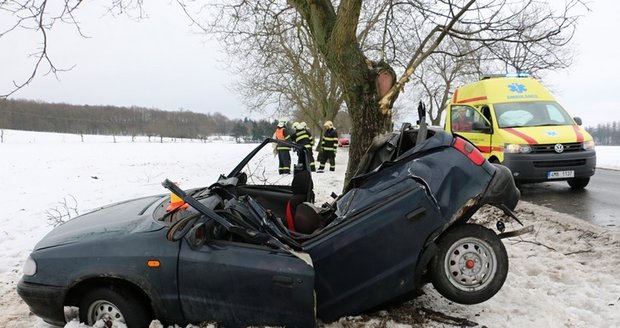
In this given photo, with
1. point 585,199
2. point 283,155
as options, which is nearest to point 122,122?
point 283,155

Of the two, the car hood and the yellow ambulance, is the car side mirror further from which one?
the yellow ambulance

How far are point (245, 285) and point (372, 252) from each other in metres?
0.91

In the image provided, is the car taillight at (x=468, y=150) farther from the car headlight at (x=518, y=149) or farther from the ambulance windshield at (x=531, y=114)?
the ambulance windshield at (x=531, y=114)

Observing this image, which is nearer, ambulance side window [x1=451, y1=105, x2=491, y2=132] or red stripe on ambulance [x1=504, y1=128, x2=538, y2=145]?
red stripe on ambulance [x1=504, y1=128, x2=538, y2=145]

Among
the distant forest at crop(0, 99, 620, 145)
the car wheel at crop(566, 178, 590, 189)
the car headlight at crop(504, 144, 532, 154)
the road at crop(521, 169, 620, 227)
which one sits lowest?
the road at crop(521, 169, 620, 227)

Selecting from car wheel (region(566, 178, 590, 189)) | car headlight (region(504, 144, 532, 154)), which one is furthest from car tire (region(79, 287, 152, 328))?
car wheel (region(566, 178, 590, 189))

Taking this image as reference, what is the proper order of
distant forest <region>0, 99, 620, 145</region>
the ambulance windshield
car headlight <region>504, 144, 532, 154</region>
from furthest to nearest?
distant forest <region>0, 99, 620, 145</region>, the ambulance windshield, car headlight <region>504, 144, 532, 154</region>

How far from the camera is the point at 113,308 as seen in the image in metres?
2.94

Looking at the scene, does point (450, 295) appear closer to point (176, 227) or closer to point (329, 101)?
point (176, 227)

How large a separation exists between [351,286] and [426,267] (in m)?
0.61

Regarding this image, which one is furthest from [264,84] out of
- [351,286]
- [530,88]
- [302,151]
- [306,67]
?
[351,286]

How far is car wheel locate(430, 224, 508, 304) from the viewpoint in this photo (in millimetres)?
3154

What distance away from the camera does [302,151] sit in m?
4.25

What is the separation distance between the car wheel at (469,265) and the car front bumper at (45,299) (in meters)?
2.72
